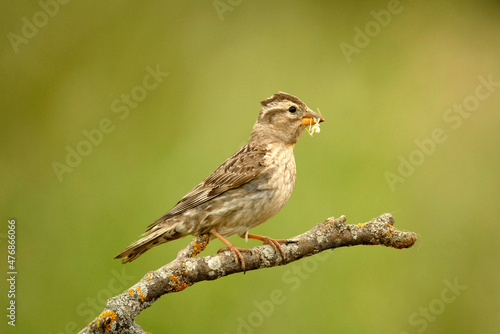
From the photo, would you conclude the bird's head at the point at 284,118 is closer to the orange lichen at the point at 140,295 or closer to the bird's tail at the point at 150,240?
the bird's tail at the point at 150,240

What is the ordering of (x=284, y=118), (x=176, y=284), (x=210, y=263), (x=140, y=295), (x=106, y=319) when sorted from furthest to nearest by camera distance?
(x=284, y=118) < (x=210, y=263) < (x=176, y=284) < (x=140, y=295) < (x=106, y=319)

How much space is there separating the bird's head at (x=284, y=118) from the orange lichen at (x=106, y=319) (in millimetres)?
2279

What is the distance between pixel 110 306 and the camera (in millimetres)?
2734

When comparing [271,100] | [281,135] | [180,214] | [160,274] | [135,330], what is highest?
[271,100]

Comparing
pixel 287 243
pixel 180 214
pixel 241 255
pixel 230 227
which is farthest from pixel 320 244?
pixel 180 214

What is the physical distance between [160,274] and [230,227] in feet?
3.77

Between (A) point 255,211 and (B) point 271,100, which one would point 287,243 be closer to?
(A) point 255,211

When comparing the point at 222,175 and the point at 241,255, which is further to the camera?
the point at 222,175

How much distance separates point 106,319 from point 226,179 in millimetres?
1723

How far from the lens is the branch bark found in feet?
8.96

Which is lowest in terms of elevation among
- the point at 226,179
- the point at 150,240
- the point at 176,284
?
the point at 176,284

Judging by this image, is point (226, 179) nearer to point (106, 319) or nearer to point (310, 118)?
point (310, 118)

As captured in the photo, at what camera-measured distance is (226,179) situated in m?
4.15

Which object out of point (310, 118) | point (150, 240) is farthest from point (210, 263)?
point (310, 118)
